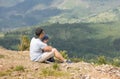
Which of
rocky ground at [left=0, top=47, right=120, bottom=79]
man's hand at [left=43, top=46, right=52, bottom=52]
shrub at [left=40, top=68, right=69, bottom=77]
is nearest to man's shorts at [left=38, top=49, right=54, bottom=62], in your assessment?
man's hand at [left=43, top=46, right=52, bottom=52]

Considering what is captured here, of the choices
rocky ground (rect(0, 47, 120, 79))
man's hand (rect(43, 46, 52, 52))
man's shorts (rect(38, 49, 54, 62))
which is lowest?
rocky ground (rect(0, 47, 120, 79))

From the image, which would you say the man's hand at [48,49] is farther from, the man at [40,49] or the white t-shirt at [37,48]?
the white t-shirt at [37,48]

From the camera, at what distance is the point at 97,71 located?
2523cm

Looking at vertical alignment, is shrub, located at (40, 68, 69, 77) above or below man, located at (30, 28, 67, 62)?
below

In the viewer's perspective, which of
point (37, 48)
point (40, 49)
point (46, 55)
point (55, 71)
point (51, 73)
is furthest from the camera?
point (40, 49)

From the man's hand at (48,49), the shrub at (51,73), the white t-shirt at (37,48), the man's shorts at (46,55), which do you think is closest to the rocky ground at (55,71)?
the shrub at (51,73)

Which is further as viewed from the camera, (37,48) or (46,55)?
(37,48)

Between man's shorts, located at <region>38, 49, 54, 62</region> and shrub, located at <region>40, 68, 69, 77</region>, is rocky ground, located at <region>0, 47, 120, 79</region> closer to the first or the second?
shrub, located at <region>40, 68, 69, 77</region>

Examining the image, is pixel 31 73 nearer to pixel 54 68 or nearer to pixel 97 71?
pixel 54 68

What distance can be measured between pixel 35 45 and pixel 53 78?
6.36 meters

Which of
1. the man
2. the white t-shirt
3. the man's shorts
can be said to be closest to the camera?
the man's shorts

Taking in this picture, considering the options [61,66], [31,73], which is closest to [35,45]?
[61,66]

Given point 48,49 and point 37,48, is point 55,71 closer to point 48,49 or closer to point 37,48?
point 48,49

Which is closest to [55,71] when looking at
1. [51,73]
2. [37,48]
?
[51,73]
